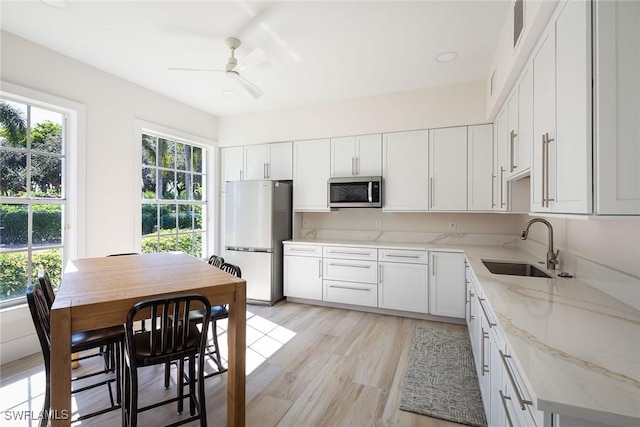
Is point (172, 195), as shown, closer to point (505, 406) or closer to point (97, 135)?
point (97, 135)

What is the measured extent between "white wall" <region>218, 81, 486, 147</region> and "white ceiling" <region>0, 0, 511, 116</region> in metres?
0.19

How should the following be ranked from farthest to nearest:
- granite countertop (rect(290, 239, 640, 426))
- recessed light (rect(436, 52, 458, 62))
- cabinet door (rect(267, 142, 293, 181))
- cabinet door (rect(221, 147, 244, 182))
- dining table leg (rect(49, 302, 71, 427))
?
cabinet door (rect(221, 147, 244, 182))
cabinet door (rect(267, 142, 293, 181))
recessed light (rect(436, 52, 458, 62))
dining table leg (rect(49, 302, 71, 427))
granite countertop (rect(290, 239, 640, 426))

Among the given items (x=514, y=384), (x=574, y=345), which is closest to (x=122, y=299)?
(x=514, y=384)

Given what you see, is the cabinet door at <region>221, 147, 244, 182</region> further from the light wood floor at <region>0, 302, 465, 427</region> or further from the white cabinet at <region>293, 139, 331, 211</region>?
the light wood floor at <region>0, 302, 465, 427</region>

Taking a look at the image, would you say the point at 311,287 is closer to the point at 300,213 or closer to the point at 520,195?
the point at 300,213

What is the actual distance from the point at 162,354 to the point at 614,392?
1824 millimetres

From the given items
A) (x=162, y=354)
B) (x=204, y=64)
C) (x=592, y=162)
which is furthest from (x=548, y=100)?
(x=204, y=64)

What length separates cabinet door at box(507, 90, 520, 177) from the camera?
225 cm

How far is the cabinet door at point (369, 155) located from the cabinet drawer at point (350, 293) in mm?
1470

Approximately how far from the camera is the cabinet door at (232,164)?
4.60m

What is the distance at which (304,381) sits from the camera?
7.30ft

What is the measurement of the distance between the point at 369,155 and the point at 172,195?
2743mm

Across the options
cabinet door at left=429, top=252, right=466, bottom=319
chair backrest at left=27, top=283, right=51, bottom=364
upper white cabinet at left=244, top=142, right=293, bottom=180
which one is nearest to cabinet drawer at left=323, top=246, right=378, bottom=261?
cabinet door at left=429, top=252, right=466, bottom=319

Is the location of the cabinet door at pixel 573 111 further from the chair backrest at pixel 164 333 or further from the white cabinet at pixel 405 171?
the white cabinet at pixel 405 171
